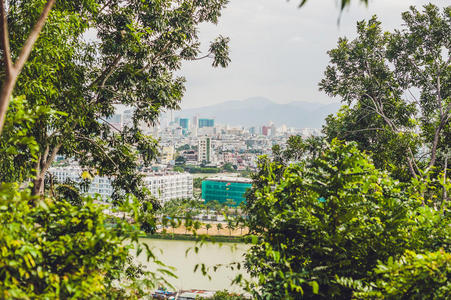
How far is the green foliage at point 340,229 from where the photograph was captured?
4.83ft

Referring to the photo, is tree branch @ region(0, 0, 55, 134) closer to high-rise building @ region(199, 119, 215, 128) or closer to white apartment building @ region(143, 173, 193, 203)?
white apartment building @ region(143, 173, 193, 203)

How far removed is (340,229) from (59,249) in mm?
1103

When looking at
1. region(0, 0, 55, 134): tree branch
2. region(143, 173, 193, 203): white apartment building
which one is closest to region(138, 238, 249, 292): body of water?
region(0, 0, 55, 134): tree branch

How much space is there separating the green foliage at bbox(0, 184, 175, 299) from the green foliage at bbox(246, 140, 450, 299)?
0.61 m

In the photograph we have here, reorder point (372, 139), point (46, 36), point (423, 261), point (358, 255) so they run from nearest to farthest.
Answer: point (423, 261)
point (358, 255)
point (46, 36)
point (372, 139)

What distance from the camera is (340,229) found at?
1455mm

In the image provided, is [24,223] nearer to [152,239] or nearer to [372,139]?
[372,139]

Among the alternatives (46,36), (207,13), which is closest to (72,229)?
(46,36)

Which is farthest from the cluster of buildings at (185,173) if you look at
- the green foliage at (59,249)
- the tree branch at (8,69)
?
the tree branch at (8,69)

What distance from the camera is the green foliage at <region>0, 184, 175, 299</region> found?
106 cm

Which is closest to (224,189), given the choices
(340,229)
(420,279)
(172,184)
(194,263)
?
(172,184)

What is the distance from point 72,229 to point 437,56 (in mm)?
5438

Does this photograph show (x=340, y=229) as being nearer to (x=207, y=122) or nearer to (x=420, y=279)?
(x=420, y=279)

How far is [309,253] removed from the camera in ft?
5.24
